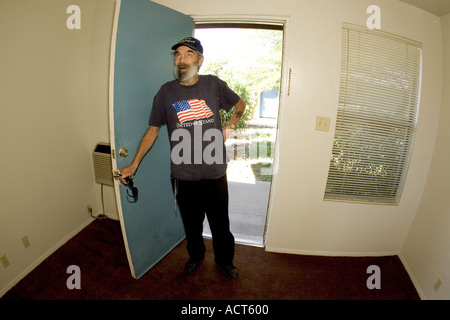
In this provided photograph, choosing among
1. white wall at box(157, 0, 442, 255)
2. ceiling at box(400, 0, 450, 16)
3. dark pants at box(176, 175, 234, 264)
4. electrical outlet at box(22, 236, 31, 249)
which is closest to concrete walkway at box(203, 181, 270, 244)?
white wall at box(157, 0, 442, 255)

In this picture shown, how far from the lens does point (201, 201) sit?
4.75ft

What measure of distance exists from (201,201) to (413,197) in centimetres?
195

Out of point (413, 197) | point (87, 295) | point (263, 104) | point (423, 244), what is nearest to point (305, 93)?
point (413, 197)

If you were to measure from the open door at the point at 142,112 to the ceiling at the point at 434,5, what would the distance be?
1.72m

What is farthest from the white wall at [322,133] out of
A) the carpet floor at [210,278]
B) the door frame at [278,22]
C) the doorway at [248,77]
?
the doorway at [248,77]

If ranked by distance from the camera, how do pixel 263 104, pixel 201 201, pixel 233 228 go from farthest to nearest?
pixel 263 104 < pixel 233 228 < pixel 201 201

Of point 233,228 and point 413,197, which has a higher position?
point 413,197

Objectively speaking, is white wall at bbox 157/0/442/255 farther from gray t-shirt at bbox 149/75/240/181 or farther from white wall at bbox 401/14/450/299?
gray t-shirt at bbox 149/75/240/181

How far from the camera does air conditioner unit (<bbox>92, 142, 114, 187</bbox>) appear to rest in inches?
78.5

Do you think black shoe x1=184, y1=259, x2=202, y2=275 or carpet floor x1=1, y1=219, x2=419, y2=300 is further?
black shoe x1=184, y1=259, x2=202, y2=275

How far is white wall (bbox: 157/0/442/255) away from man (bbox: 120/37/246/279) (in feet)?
1.79
